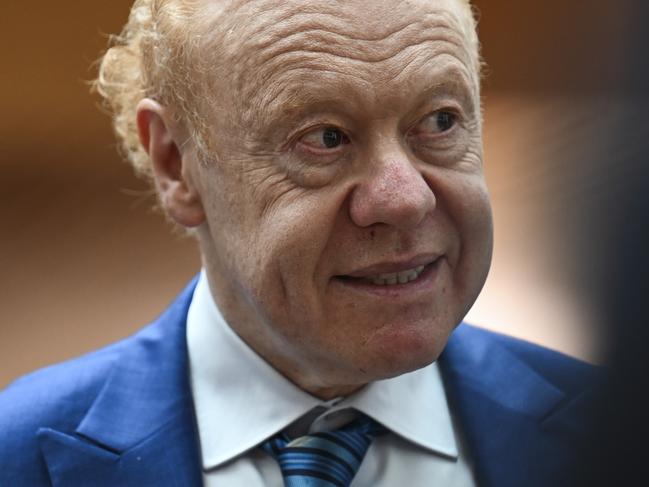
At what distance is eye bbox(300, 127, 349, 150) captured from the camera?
2170 millimetres

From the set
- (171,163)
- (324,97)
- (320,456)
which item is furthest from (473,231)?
(171,163)

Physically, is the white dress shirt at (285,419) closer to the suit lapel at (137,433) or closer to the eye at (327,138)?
the suit lapel at (137,433)

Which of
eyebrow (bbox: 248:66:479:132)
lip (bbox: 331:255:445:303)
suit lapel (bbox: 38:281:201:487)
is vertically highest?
eyebrow (bbox: 248:66:479:132)

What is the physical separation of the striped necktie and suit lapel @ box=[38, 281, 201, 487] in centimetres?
19

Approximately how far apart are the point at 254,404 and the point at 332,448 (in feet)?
0.74

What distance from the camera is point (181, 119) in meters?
2.44

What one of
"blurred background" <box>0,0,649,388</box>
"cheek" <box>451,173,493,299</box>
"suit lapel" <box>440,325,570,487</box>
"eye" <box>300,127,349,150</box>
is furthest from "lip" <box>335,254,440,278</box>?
"blurred background" <box>0,0,649,388</box>

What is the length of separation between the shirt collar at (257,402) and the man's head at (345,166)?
5.8 inches

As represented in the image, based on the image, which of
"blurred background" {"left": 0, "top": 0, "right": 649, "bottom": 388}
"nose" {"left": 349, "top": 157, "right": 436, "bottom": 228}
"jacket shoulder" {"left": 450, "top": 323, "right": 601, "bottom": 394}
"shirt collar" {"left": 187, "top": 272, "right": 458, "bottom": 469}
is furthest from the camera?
"blurred background" {"left": 0, "top": 0, "right": 649, "bottom": 388}

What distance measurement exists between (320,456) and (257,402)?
216mm

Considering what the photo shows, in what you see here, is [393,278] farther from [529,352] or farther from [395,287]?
[529,352]

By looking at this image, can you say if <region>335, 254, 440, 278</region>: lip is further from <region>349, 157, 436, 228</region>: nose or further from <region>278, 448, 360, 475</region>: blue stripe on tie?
<region>278, 448, 360, 475</region>: blue stripe on tie

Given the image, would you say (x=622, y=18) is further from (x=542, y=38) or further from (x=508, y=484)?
(x=542, y=38)

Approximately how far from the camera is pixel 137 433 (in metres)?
2.42
